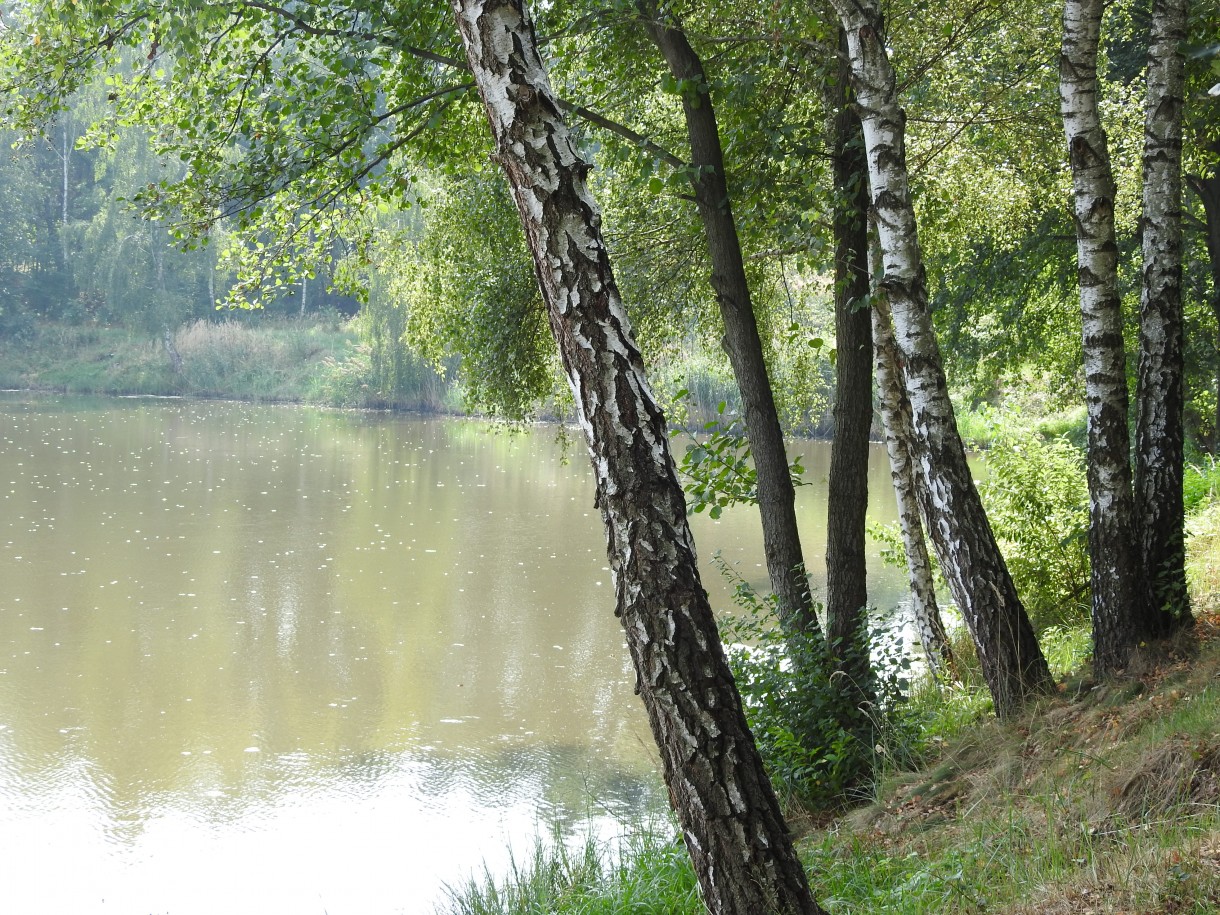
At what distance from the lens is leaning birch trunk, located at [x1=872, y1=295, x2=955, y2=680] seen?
6.08 metres

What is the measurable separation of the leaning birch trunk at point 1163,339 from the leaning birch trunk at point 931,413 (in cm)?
59

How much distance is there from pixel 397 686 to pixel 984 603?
5.75 metres

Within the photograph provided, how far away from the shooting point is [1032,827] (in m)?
3.32

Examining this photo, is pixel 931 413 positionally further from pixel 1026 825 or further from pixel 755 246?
pixel 755 246

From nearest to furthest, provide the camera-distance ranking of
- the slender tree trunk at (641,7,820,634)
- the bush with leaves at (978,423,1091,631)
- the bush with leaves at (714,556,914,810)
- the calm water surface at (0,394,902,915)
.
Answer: the bush with leaves at (714,556,914,810) → the slender tree trunk at (641,7,820,634) → the calm water surface at (0,394,902,915) → the bush with leaves at (978,423,1091,631)

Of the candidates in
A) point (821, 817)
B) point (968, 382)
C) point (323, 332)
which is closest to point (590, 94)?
point (821, 817)

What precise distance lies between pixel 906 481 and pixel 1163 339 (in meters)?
2.16

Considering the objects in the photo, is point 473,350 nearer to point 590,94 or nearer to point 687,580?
point 590,94

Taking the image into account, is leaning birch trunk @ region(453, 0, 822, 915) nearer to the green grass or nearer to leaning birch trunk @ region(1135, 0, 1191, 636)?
the green grass

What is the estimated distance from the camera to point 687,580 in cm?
270

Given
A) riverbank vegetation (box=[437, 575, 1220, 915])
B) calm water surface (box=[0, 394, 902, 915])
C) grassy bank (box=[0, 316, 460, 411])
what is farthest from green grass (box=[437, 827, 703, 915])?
grassy bank (box=[0, 316, 460, 411])

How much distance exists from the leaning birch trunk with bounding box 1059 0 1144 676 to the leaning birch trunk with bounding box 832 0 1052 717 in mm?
415

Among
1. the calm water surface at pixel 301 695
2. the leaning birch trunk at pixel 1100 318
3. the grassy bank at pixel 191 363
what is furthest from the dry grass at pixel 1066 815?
the grassy bank at pixel 191 363

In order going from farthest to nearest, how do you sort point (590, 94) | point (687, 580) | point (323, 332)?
point (323, 332), point (590, 94), point (687, 580)
